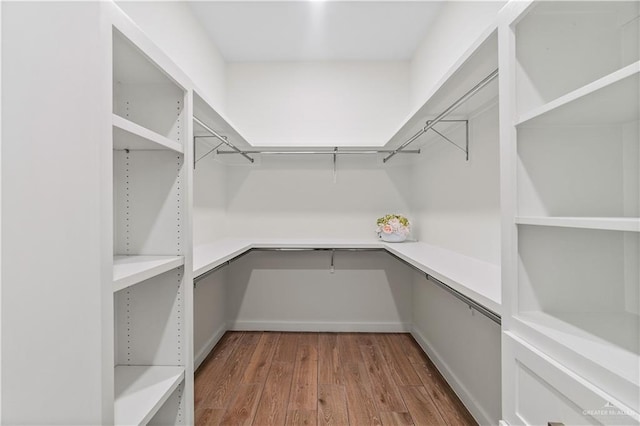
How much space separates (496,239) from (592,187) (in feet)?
2.40

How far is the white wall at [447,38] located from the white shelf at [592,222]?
93 centimetres

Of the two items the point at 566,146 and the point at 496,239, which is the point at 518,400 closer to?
the point at 566,146

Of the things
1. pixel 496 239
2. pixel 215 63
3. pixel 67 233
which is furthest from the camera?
pixel 215 63

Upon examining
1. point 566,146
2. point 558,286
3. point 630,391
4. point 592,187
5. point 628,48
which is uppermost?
point 628,48

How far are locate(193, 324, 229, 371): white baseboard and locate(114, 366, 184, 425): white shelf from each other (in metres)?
1.09

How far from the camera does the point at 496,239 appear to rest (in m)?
1.56

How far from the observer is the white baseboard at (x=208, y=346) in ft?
7.33

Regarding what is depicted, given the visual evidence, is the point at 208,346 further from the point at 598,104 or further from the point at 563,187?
the point at 598,104

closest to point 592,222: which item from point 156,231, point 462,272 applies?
point 462,272

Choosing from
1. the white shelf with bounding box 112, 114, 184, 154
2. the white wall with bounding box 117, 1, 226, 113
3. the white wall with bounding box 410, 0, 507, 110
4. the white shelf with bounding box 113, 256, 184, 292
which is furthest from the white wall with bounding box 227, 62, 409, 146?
the white shelf with bounding box 113, 256, 184, 292

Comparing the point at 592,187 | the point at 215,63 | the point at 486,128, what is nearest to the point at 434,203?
the point at 486,128

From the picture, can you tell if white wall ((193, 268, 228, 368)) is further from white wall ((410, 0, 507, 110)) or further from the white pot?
white wall ((410, 0, 507, 110))

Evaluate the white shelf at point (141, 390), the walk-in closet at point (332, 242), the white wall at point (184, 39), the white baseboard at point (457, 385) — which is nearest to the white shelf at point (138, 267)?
the walk-in closet at point (332, 242)

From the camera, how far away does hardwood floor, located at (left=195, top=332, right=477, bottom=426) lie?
5.52 ft
